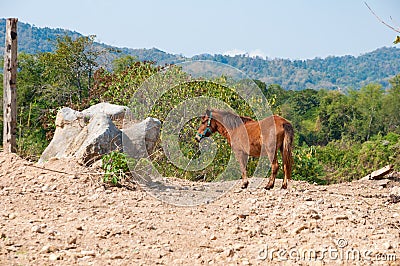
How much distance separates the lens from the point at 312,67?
17400cm

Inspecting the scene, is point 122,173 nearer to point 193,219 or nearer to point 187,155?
point 193,219

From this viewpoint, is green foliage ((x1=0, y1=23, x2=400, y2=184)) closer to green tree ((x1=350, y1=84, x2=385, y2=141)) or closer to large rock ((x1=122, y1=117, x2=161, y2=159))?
green tree ((x1=350, y1=84, x2=385, y2=141))

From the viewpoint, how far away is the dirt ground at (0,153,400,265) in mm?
4203

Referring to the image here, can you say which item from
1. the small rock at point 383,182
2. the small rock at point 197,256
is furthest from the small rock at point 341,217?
the small rock at point 383,182

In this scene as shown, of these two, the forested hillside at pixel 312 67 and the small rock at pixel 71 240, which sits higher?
the forested hillside at pixel 312 67

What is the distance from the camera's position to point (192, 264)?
412 centimetres

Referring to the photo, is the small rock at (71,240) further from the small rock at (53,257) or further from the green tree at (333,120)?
the green tree at (333,120)

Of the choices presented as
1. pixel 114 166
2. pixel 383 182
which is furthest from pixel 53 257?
pixel 383 182

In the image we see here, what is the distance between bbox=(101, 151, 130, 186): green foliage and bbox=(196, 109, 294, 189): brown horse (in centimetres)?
116

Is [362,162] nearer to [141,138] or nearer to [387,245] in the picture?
[141,138]

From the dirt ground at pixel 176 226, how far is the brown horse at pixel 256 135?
0.45 meters

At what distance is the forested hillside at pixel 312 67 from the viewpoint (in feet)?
305

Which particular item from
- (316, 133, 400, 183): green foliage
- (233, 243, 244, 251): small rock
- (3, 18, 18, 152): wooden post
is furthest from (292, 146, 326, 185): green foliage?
(233, 243, 244, 251): small rock

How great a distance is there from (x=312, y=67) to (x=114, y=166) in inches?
6811
